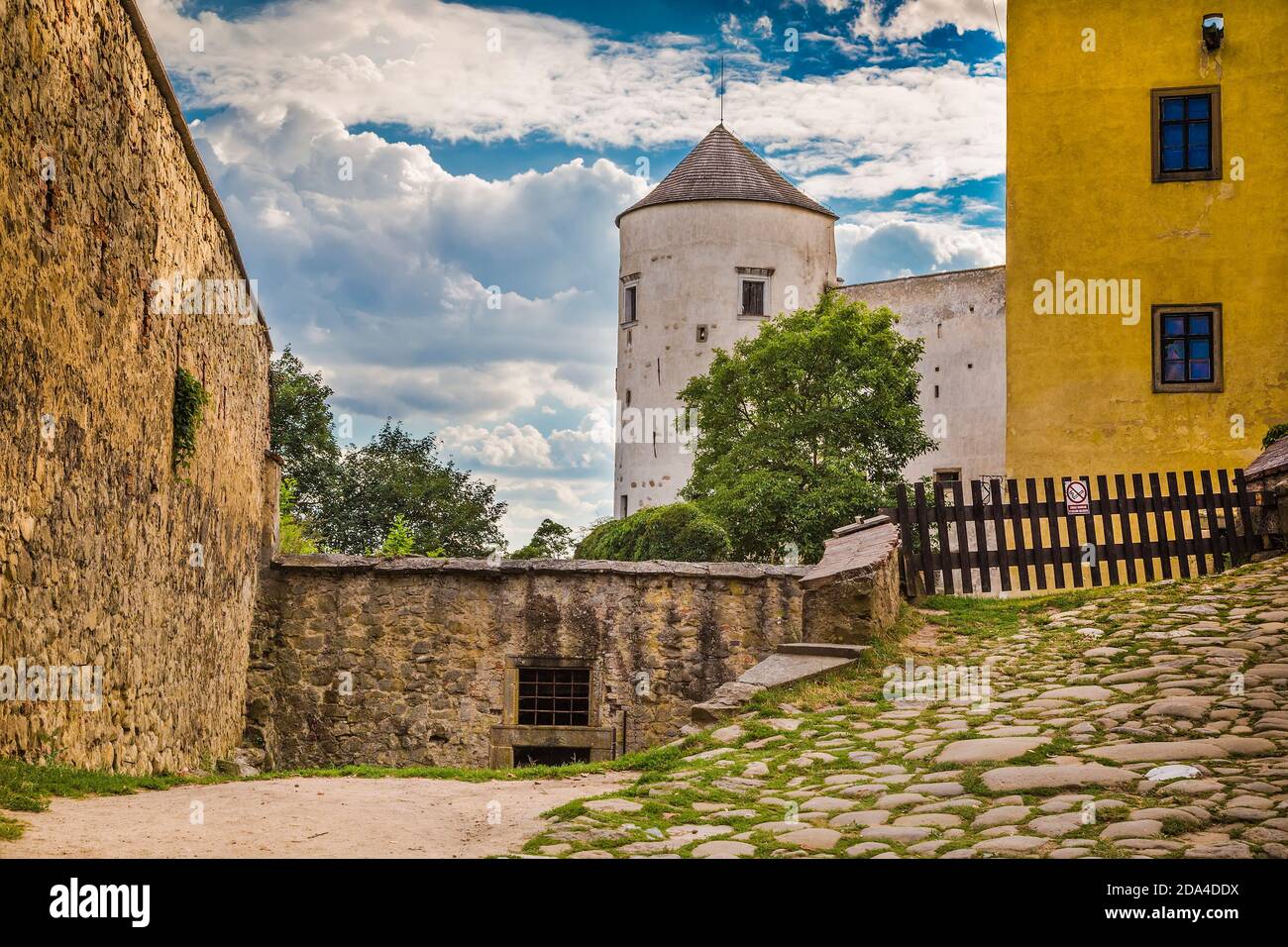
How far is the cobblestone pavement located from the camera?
19.9ft

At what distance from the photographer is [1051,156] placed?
21891mm

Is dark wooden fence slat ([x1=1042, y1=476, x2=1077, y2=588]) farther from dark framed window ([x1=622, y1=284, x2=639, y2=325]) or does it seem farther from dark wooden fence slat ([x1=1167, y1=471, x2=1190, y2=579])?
dark framed window ([x1=622, y1=284, x2=639, y2=325])

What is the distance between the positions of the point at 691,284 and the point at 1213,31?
24.5m

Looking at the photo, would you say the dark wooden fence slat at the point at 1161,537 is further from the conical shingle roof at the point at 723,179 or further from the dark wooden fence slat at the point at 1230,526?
the conical shingle roof at the point at 723,179

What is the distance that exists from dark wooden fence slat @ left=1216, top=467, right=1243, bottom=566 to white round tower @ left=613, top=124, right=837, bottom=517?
96.8 feet

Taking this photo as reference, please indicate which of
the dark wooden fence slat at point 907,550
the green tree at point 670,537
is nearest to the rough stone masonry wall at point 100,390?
the dark wooden fence slat at point 907,550

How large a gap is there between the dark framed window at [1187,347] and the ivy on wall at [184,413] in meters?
15.6

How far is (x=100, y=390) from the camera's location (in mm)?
8406

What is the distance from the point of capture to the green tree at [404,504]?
45750 millimetres

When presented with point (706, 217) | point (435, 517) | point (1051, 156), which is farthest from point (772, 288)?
point (1051, 156)

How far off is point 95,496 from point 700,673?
31.7 feet

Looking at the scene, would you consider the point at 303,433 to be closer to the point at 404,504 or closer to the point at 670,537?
the point at 404,504
